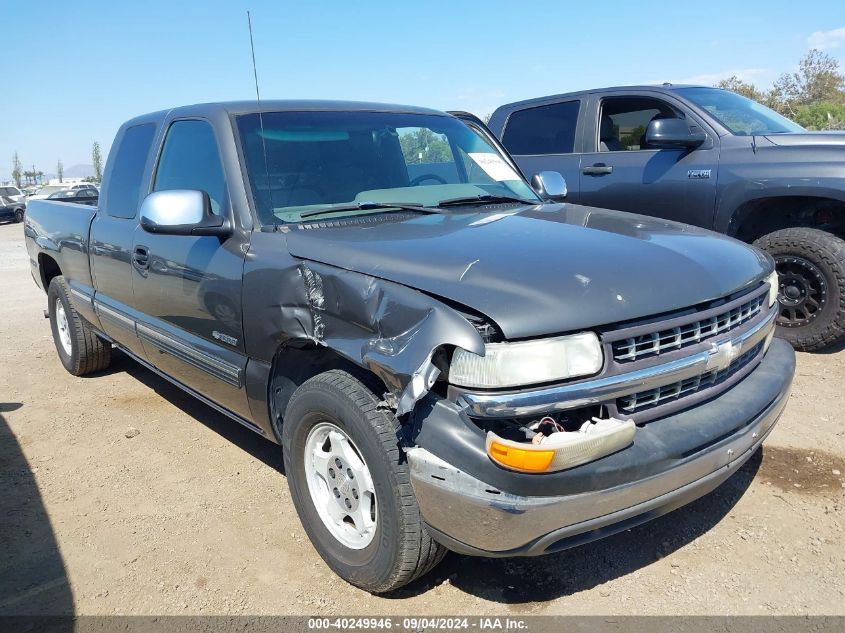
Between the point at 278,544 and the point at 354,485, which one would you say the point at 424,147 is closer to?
the point at 354,485

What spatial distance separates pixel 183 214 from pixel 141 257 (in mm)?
961

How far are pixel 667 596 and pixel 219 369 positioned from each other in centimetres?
212

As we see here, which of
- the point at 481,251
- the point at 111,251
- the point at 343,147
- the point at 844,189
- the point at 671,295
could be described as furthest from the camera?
the point at 844,189

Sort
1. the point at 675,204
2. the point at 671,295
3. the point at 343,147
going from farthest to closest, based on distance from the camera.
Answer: the point at 675,204
the point at 343,147
the point at 671,295

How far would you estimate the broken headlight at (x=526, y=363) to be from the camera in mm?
1938

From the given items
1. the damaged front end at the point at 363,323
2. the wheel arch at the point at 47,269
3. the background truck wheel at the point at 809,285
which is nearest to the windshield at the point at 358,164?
the damaged front end at the point at 363,323

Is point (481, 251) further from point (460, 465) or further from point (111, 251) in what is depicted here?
point (111, 251)

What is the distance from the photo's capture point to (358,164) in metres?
3.25

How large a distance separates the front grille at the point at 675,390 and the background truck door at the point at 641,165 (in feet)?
10.5

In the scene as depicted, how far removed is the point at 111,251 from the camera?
13.4ft

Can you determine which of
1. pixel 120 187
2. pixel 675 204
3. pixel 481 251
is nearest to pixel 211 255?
pixel 481 251

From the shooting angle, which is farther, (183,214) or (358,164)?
(358,164)

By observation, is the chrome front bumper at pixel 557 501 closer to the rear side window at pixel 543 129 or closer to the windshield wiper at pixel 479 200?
the windshield wiper at pixel 479 200

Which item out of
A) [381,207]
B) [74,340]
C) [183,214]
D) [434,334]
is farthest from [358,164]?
[74,340]
